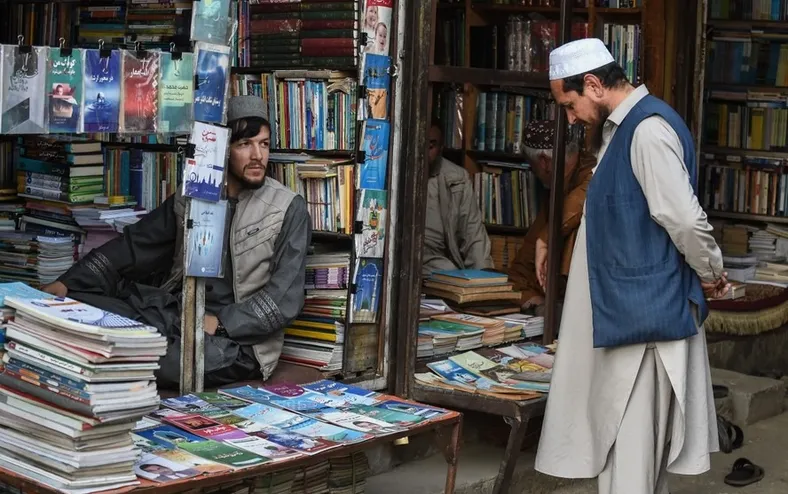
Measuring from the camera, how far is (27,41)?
6207 millimetres

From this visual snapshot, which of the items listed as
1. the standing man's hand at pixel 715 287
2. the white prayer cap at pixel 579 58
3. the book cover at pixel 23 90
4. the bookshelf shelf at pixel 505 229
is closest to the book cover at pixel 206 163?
the book cover at pixel 23 90

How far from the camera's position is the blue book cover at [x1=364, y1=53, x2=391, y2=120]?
4.88 meters

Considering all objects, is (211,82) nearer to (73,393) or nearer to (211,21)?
(211,21)

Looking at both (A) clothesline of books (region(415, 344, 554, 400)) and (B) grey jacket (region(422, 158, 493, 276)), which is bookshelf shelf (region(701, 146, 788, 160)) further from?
(A) clothesline of books (region(415, 344, 554, 400))

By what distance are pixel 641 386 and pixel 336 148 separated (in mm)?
1540

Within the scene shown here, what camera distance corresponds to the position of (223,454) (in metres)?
3.68

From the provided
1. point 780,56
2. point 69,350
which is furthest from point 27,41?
point 780,56

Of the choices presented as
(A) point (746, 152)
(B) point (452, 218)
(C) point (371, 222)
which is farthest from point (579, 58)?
(A) point (746, 152)

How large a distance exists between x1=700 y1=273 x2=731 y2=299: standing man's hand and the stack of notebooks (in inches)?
66.4

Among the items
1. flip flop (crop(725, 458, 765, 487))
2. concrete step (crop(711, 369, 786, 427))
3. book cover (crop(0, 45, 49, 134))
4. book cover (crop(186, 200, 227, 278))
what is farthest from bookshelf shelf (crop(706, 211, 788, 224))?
book cover (crop(0, 45, 49, 134))

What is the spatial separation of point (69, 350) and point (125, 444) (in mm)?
302

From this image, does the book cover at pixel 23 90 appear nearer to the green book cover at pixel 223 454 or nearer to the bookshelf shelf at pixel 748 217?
the green book cover at pixel 223 454

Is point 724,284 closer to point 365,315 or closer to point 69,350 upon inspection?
point 365,315

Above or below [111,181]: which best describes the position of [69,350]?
below
